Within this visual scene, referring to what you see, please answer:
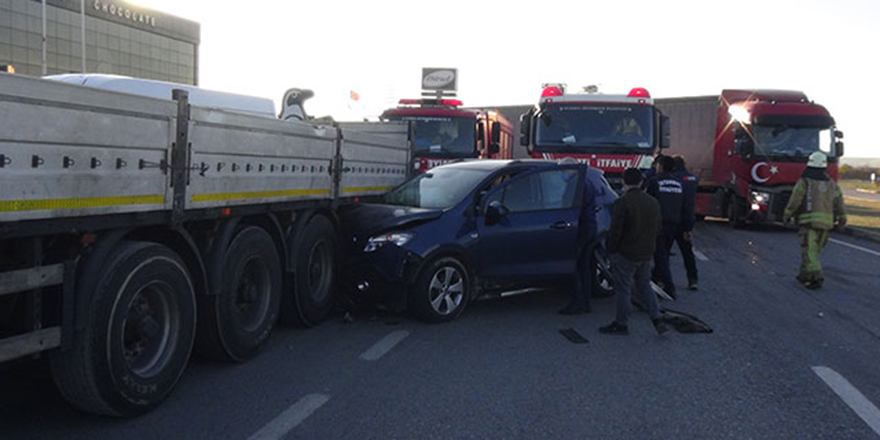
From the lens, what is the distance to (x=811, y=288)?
9.85 metres

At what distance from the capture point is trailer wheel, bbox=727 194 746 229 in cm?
1841

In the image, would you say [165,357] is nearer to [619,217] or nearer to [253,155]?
[253,155]

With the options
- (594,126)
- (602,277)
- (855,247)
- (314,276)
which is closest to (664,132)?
(594,126)

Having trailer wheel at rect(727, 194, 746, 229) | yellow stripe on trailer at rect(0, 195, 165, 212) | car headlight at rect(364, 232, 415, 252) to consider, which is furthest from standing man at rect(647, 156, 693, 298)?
trailer wheel at rect(727, 194, 746, 229)

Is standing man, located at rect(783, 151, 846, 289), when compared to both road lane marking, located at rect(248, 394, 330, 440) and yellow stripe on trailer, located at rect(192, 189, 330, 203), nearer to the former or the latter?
yellow stripe on trailer, located at rect(192, 189, 330, 203)

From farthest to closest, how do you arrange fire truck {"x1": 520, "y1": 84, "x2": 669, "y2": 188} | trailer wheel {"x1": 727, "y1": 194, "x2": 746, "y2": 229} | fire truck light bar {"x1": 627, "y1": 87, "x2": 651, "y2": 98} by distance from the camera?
trailer wheel {"x1": 727, "y1": 194, "x2": 746, "y2": 229}, fire truck light bar {"x1": 627, "y1": 87, "x2": 651, "y2": 98}, fire truck {"x1": 520, "y1": 84, "x2": 669, "y2": 188}

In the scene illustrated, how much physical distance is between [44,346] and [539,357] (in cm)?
376

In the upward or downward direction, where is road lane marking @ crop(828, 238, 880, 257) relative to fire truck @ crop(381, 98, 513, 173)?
downward

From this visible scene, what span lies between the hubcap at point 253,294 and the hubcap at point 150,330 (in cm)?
98

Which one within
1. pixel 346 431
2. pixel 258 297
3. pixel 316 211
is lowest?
pixel 346 431

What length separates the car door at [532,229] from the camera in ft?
25.2

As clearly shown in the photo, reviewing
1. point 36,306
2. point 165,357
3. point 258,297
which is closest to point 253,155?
point 258,297

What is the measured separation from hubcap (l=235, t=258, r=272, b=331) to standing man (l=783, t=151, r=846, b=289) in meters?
7.34

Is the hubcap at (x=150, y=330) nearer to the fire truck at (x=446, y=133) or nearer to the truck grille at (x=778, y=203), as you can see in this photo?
the fire truck at (x=446, y=133)
